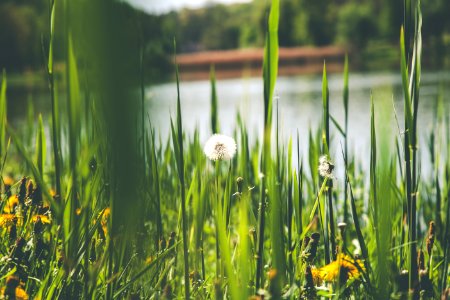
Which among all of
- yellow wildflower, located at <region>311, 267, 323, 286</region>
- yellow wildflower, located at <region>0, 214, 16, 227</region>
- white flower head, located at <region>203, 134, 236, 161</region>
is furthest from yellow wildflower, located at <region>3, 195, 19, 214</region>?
yellow wildflower, located at <region>311, 267, 323, 286</region>

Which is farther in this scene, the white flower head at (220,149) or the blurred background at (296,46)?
the blurred background at (296,46)

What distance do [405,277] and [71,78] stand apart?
1.61ft

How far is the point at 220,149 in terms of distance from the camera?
33.4 inches

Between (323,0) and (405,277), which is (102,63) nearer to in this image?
(405,277)

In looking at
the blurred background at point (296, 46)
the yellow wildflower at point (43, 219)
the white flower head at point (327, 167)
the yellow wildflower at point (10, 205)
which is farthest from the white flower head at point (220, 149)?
the blurred background at point (296, 46)

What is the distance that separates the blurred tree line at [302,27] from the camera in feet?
81.1

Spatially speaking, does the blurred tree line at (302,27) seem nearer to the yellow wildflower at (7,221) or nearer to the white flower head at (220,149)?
the yellow wildflower at (7,221)

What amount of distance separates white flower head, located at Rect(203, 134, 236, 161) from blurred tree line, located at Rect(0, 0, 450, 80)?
13.0 metres

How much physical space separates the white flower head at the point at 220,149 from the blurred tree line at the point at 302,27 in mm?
12980

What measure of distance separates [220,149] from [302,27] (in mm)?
41571

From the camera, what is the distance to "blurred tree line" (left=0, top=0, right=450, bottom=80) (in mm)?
24734

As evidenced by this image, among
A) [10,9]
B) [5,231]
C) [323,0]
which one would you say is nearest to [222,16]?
[323,0]

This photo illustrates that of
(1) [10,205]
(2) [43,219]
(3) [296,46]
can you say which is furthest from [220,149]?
(3) [296,46]

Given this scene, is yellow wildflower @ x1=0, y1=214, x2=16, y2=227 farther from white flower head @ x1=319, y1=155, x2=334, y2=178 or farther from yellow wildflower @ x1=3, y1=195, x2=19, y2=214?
white flower head @ x1=319, y1=155, x2=334, y2=178
